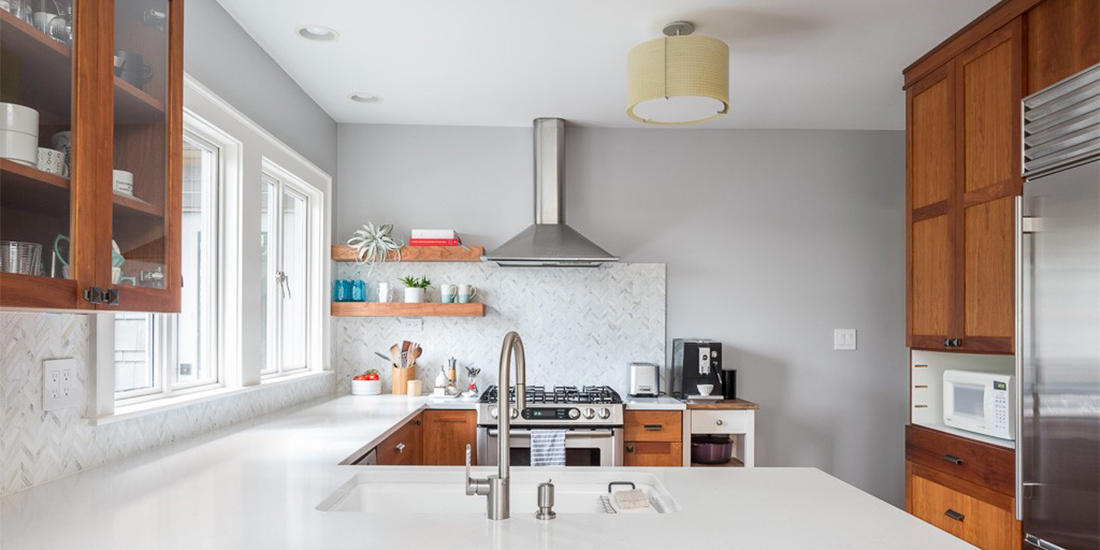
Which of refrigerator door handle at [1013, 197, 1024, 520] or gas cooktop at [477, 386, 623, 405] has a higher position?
refrigerator door handle at [1013, 197, 1024, 520]

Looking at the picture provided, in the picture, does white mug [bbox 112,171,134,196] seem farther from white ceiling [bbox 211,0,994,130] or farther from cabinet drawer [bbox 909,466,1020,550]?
cabinet drawer [bbox 909,466,1020,550]

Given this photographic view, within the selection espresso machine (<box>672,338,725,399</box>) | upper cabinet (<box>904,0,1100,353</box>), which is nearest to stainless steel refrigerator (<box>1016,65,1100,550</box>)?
upper cabinet (<box>904,0,1100,353</box>)

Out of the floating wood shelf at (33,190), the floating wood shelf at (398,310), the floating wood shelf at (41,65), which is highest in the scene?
the floating wood shelf at (41,65)

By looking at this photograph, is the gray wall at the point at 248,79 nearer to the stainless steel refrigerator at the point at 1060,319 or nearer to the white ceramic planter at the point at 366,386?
the white ceramic planter at the point at 366,386

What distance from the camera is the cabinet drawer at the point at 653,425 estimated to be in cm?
402

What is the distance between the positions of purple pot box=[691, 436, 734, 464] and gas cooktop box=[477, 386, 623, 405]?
1.69 ft

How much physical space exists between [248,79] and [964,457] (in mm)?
3320

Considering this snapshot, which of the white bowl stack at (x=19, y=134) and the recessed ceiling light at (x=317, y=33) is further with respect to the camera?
the recessed ceiling light at (x=317, y=33)

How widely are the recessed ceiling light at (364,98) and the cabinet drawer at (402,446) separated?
5.78ft

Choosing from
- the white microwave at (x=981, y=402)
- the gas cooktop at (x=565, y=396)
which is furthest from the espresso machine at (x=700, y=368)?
the white microwave at (x=981, y=402)

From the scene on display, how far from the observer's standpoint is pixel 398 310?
434 centimetres

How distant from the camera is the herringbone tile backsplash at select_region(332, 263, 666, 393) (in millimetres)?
4570

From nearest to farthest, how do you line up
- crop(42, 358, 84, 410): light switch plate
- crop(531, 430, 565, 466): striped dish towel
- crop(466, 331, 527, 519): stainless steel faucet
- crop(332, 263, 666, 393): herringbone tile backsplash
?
crop(466, 331, 527, 519): stainless steel faucet, crop(42, 358, 84, 410): light switch plate, crop(531, 430, 565, 466): striped dish towel, crop(332, 263, 666, 393): herringbone tile backsplash

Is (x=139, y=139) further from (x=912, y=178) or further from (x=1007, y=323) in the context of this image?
(x=912, y=178)
